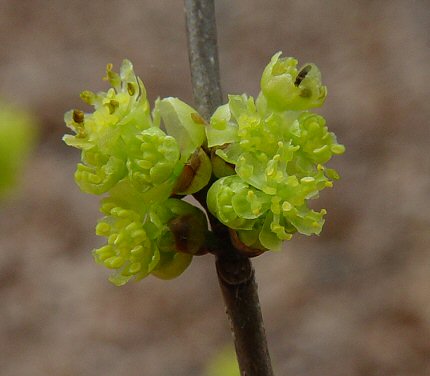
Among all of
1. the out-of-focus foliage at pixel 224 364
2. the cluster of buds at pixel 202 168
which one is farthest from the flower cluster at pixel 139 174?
the out-of-focus foliage at pixel 224 364

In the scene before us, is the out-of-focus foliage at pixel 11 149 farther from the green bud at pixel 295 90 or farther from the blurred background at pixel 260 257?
the green bud at pixel 295 90

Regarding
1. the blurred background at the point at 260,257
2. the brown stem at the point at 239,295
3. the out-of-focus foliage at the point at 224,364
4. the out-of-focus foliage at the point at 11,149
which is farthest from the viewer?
the blurred background at the point at 260,257

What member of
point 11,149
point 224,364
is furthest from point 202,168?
point 224,364

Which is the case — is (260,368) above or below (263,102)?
below

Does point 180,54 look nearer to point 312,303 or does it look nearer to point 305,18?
point 305,18

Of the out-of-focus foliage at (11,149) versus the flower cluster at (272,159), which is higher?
the out-of-focus foliage at (11,149)

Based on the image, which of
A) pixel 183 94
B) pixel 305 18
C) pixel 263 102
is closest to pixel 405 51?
pixel 305 18

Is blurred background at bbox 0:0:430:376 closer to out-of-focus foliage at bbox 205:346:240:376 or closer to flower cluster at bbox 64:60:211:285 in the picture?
out-of-focus foliage at bbox 205:346:240:376
